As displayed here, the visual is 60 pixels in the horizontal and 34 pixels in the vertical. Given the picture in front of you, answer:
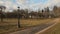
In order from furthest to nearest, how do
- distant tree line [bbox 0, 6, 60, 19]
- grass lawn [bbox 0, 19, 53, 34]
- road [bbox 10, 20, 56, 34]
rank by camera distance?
road [bbox 10, 20, 56, 34], distant tree line [bbox 0, 6, 60, 19], grass lawn [bbox 0, 19, 53, 34]

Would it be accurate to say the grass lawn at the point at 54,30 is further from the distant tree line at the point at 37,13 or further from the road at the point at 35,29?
the distant tree line at the point at 37,13

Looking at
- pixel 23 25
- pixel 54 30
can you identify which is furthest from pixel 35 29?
pixel 54 30

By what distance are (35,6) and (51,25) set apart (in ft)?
2.33

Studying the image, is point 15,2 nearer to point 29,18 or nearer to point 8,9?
point 8,9

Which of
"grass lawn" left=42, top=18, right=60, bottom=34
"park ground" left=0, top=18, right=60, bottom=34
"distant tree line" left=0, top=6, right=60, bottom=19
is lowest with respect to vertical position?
"grass lawn" left=42, top=18, right=60, bottom=34

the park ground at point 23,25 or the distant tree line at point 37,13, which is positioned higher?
the distant tree line at point 37,13

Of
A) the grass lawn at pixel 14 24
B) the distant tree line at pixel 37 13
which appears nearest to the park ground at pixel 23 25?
the grass lawn at pixel 14 24

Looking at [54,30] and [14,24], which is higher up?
[14,24]

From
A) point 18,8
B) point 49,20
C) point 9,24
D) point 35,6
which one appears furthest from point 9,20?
point 49,20

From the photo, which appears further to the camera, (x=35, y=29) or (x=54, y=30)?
(x=35, y=29)

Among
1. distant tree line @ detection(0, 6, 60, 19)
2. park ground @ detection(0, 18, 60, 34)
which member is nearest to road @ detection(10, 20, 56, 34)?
park ground @ detection(0, 18, 60, 34)

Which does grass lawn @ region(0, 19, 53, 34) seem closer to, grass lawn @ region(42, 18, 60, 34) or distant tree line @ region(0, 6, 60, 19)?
distant tree line @ region(0, 6, 60, 19)

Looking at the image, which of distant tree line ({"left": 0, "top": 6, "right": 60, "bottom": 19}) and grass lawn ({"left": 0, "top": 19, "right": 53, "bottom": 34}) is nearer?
grass lawn ({"left": 0, "top": 19, "right": 53, "bottom": 34})

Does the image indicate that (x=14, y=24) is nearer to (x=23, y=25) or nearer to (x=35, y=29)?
(x=23, y=25)
